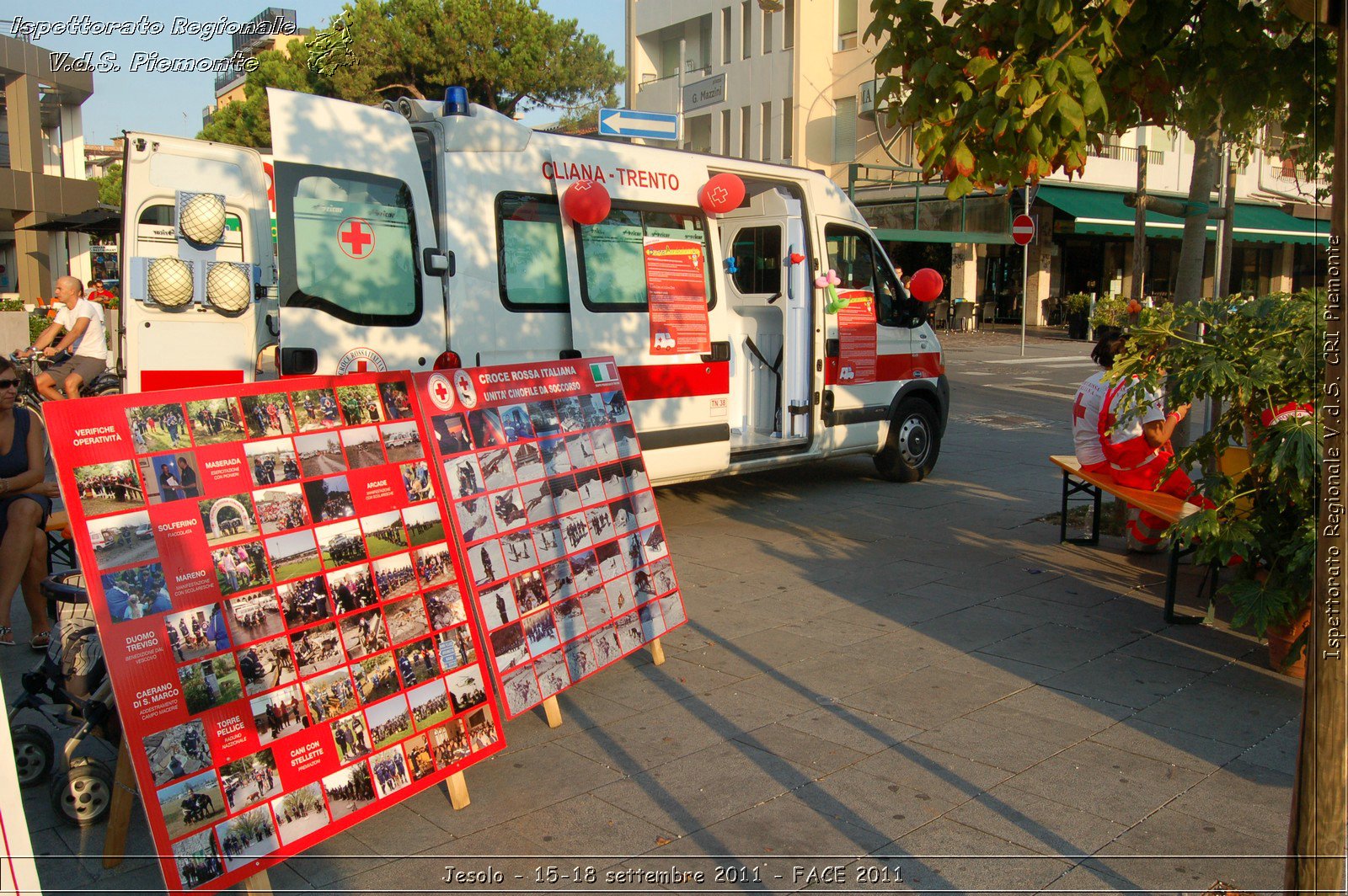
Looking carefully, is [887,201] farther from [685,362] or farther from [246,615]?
[246,615]

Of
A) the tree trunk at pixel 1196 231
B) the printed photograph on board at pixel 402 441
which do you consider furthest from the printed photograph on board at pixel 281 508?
the tree trunk at pixel 1196 231

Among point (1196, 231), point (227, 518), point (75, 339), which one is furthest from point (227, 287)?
point (1196, 231)

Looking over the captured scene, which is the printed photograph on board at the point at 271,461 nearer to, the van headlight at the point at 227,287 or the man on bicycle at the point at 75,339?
the van headlight at the point at 227,287

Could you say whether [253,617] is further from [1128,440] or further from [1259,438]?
[1128,440]

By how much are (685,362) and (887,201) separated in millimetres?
22382

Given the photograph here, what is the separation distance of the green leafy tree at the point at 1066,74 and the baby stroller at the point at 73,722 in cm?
388

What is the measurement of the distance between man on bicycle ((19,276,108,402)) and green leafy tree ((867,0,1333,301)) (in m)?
9.99

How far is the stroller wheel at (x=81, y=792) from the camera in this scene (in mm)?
3770

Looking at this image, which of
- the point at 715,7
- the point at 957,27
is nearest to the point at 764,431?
the point at 957,27

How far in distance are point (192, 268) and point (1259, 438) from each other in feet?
20.4

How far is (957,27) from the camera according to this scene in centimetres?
498

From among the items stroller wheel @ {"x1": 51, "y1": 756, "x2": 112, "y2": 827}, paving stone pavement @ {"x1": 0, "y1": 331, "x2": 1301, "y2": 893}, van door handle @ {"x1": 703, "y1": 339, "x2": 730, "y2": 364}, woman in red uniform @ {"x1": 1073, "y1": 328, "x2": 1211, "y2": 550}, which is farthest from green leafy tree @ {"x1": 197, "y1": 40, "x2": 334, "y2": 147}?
stroller wheel @ {"x1": 51, "y1": 756, "x2": 112, "y2": 827}

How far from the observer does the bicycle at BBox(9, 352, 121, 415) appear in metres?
11.7

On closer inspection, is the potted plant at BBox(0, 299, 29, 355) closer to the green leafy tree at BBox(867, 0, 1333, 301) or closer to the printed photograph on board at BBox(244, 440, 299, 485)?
the printed photograph on board at BBox(244, 440, 299, 485)
